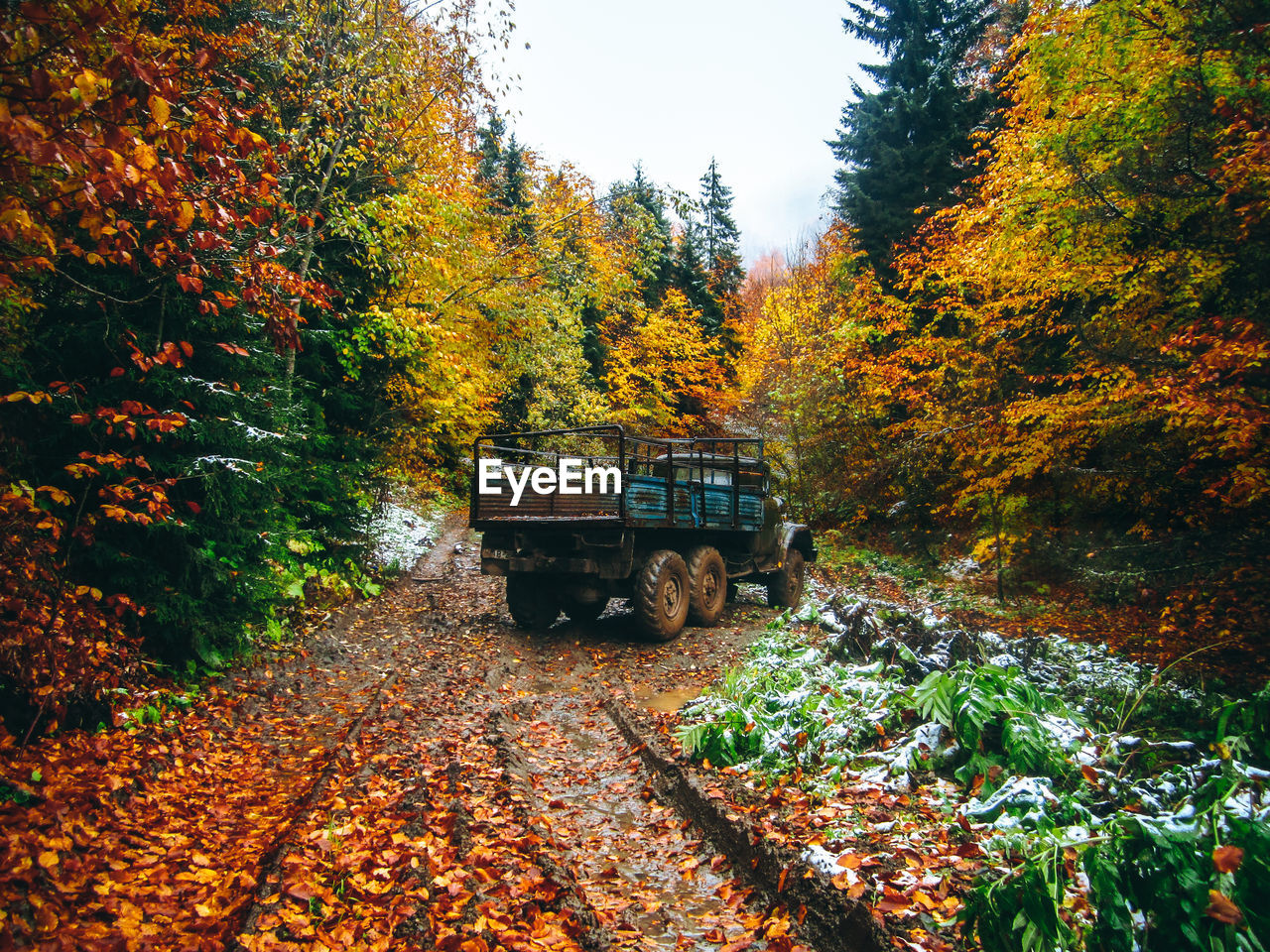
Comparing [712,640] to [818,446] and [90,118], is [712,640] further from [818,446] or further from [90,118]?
[818,446]

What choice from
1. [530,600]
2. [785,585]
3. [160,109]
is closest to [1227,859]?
[160,109]

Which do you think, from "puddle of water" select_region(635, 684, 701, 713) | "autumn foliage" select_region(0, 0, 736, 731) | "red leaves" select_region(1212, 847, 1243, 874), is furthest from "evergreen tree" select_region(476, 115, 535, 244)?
"red leaves" select_region(1212, 847, 1243, 874)

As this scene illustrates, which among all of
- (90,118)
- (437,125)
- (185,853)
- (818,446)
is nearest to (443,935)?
(185,853)

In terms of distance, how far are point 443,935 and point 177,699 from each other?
3410 mm

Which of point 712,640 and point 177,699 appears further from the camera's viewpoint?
point 712,640

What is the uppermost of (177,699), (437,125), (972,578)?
(437,125)

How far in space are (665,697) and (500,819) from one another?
8.35 feet

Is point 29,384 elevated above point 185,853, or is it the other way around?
point 29,384

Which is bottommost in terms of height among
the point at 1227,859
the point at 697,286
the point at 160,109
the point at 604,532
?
the point at 1227,859

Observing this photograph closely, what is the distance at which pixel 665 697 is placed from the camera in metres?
5.93

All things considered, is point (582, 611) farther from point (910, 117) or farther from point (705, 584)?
point (910, 117)

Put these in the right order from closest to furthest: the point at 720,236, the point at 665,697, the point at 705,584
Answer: the point at 665,697 → the point at 705,584 → the point at 720,236

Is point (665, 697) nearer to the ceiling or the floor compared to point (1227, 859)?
nearer to the floor

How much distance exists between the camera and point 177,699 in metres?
4.79
